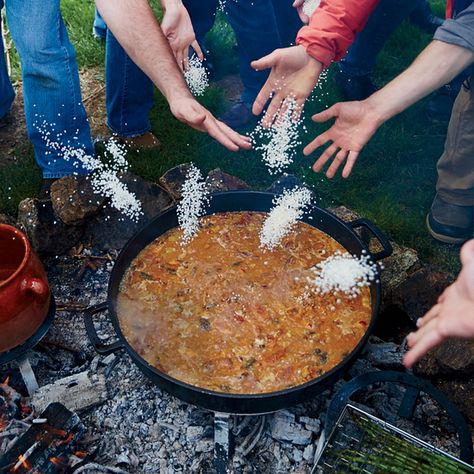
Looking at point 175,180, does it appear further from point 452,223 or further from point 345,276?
point 452,223

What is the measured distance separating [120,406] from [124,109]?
1918 millimetres

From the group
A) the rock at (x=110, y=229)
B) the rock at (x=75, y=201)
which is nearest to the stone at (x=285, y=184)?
the rock at (x=110, y=229)

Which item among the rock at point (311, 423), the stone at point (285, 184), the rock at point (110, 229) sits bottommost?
the rock at point (311, 423)

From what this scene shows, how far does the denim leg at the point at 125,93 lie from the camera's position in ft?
10.8

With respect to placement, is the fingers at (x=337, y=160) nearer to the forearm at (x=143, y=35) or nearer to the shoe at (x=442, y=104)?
the forearm at (x=143, y=35)

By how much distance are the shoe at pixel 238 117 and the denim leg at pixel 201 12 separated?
1.84 feet

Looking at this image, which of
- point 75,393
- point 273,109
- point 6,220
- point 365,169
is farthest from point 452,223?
point 6,220

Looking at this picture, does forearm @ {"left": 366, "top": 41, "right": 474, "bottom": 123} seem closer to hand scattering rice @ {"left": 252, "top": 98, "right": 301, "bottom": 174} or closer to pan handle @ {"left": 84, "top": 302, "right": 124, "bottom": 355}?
hand scattering rice @ {"left": 252, "top": 98, "right": 301, "bottom": 174}

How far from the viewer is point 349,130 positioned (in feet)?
8.52

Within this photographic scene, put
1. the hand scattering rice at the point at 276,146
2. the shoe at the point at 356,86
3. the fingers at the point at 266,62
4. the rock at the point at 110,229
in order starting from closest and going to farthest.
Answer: the fingers at the point at 266,62 → the rock at the point at 110,229 → the hand scattering rice at the point at 276,146 → the shoe at the point at 356,86

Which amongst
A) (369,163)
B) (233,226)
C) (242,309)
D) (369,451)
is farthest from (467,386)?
(369,163)

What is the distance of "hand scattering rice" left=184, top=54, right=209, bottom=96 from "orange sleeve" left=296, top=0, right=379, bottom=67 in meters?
1.30

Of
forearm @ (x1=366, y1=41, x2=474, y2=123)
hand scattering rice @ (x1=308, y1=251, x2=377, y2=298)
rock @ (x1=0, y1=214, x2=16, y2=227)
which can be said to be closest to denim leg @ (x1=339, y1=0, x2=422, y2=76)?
forearm @ (x1=366, y1=41, x2=474, y2=123)

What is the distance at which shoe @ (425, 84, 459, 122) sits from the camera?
3.73 meters
